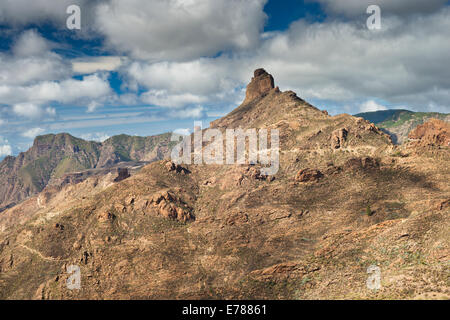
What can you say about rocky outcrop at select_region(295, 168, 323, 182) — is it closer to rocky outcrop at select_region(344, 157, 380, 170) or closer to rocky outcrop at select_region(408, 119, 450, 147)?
rocky outcrop at select_region(344, 157, 380, 170)

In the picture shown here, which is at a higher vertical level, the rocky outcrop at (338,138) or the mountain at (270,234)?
the rocky outcrop at (338,138)

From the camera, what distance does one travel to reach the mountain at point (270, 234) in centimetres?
5841

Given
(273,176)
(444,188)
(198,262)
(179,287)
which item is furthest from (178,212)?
(444,188)

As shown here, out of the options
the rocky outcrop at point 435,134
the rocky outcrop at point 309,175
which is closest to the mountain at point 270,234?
the rocky outcrop at point 309,175

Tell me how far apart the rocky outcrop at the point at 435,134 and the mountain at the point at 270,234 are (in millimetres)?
644

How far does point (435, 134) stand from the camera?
302ft

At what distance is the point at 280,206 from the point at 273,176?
76.0 ft

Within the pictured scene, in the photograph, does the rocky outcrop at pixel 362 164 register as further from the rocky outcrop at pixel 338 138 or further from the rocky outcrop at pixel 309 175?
the rocky outcrop at pixel 338 138

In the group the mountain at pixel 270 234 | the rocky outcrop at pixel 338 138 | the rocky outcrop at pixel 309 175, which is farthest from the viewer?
the rocky outcrop at pixel 338 138

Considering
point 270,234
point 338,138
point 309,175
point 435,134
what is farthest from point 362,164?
point 270,234

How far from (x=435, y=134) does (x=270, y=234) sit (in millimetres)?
62609

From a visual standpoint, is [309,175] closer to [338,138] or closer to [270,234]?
[270,234]

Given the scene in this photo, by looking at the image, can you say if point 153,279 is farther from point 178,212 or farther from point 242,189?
point 242,189

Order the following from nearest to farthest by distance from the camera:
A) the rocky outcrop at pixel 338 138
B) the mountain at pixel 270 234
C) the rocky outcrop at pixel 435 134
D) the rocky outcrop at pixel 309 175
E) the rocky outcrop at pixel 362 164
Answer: the mountain at pixel 270 234 → the rocky outcrop at pixel 362 164 → the rocky outcrop at pixel 435 134 → the rocky outcrop at pixel 309 175 → the rocky outcrop at pixel 338 138
